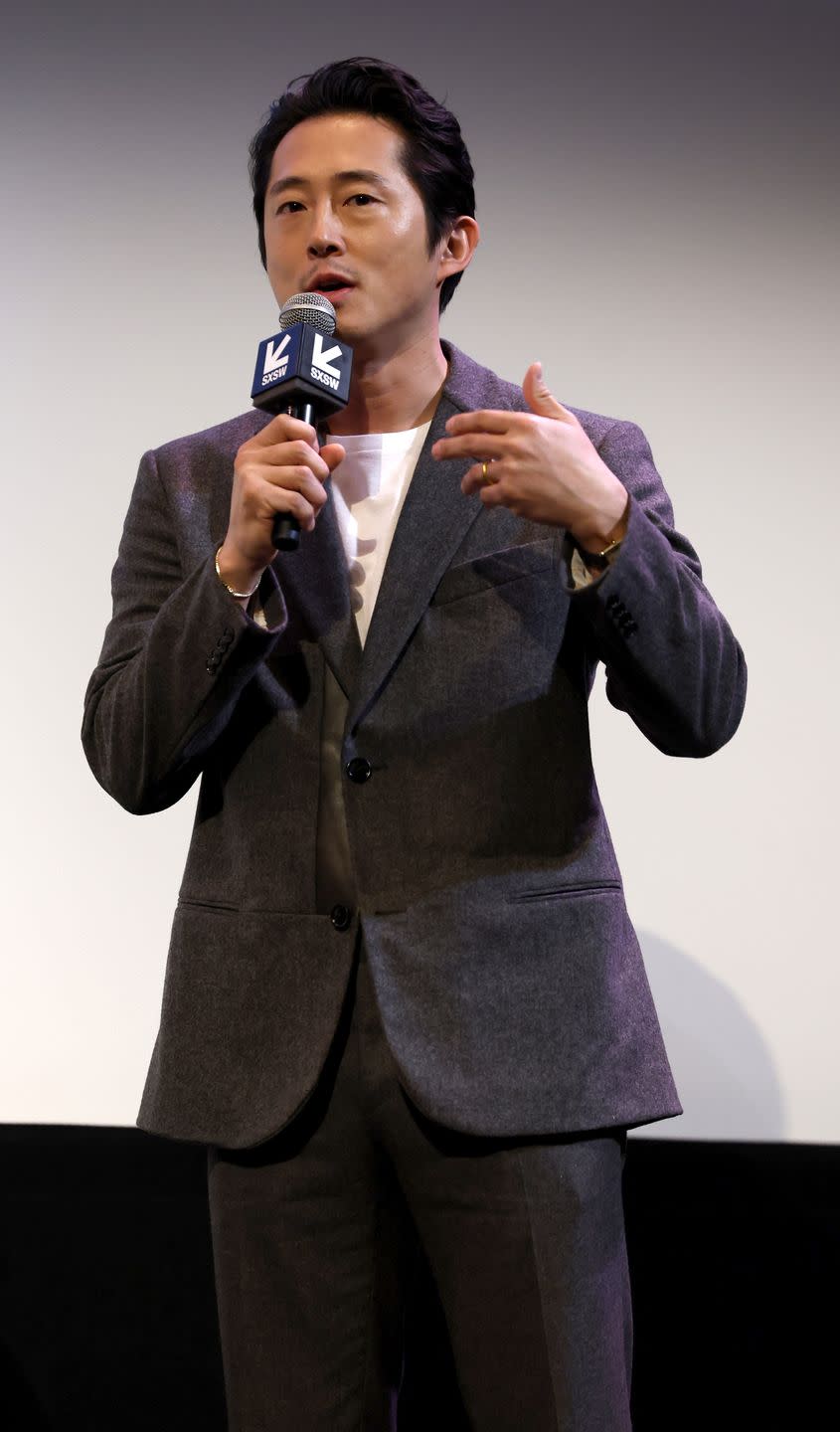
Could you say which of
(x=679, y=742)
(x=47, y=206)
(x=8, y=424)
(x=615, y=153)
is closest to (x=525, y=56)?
(x=615, y=153)

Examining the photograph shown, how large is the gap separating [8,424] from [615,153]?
3.98 feet

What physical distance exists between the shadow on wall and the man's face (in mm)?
1294

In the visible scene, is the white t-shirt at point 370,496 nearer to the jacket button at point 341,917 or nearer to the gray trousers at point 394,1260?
the jacket button at point 341,917

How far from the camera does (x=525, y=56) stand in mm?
2611

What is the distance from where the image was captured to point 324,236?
140 cm

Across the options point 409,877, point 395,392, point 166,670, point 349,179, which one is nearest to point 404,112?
point 349,179

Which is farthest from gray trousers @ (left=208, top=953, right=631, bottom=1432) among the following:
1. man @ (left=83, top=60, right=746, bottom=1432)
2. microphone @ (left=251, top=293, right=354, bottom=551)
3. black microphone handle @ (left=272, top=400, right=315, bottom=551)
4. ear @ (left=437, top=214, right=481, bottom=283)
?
ear @ (left=437, top=214, right=481, bottom=283)

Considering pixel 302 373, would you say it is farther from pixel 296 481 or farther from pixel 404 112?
pixel 404 112

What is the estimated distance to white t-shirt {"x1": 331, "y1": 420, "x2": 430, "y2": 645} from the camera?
1410 mm

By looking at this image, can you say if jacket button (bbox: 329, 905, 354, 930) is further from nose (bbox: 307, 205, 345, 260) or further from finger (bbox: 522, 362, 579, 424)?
nose (bbox: 307, 205, 345, 260)

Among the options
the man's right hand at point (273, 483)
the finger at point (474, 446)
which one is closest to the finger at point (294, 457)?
the man's right hand at point (273, 483)

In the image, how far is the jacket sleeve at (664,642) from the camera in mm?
1200

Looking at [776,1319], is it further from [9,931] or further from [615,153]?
[615,153]

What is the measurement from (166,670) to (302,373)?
0.29 m
